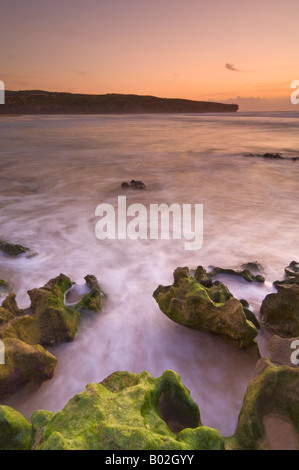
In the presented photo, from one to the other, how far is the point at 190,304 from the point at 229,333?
0.37 m

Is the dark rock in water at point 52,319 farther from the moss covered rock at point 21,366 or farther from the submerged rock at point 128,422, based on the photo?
the submerged rock at point 128,422

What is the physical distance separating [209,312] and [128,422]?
50.6 inches

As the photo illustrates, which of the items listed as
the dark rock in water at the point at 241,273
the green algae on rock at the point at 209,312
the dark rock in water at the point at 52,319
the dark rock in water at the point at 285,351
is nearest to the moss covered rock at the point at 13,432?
the dark rock in water at the point at 52,319

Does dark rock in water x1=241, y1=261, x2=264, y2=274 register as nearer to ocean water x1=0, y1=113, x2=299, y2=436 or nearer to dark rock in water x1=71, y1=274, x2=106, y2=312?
ocean water x1=0, y1=113, x2=299, y2=436

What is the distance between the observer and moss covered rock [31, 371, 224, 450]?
1.29 meters

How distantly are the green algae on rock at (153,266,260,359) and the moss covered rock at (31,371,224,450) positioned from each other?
806 mm

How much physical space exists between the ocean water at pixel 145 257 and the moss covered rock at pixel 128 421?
1.33 feet

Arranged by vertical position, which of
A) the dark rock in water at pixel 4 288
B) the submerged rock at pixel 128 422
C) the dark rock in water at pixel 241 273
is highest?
the submerged rock at pixel 128 422

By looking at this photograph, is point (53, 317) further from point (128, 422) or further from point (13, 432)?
point (128, 422)

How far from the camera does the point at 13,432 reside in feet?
4.95

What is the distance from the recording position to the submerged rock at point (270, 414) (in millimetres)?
1592

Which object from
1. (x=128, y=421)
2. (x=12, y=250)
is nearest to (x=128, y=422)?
(x=128, y=421)
